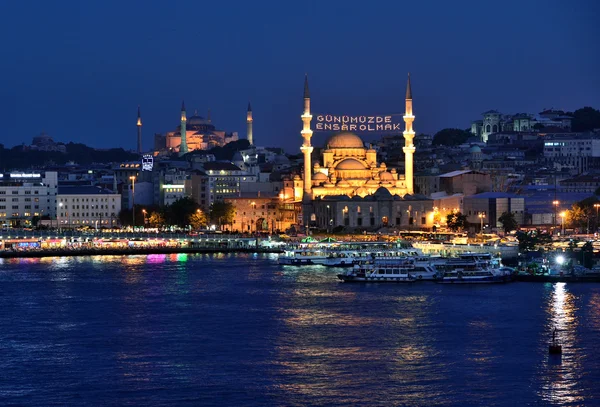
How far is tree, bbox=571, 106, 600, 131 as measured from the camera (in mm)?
81188

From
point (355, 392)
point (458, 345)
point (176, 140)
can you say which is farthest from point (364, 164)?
point (176, 140)

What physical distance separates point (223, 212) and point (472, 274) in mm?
→ 23326

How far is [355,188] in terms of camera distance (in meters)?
52.6

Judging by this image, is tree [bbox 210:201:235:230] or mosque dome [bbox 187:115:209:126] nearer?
tree [bbox 210:201:235:230]

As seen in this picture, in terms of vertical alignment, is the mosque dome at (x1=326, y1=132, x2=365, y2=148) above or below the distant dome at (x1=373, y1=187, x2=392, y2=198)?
above

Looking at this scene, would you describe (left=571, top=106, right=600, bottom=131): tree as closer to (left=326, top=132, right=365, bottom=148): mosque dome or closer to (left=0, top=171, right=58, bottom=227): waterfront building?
(left=326, top=132, right=365, bottom=148): mosque dome

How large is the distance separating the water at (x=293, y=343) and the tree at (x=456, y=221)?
55.7ft

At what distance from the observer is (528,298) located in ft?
88.2

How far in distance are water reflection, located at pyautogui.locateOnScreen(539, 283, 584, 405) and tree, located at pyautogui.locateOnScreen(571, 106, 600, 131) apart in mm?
56760

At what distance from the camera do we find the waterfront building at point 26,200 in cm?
5528

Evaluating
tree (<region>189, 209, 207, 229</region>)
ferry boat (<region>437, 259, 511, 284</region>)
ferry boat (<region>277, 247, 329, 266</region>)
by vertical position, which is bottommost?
ferry boat (<region>437, 259, 511, 284</region>)

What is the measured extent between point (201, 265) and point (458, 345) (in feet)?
54.2

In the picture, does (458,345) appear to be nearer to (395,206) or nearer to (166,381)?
(166,381)

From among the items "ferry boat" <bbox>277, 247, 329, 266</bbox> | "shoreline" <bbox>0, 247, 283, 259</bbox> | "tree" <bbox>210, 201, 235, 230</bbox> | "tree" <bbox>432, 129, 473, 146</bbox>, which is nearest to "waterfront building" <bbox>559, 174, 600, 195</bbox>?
"tree" <bbox>210, 201, 235, 230</bbox>
